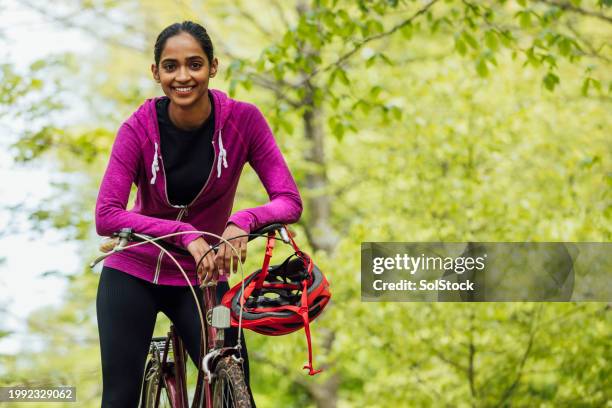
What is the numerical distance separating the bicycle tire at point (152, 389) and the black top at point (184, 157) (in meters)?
0.90

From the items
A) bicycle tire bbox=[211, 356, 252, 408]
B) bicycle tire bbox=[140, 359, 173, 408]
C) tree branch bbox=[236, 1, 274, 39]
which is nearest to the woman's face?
bicycle tire bbox=[211, 356, 252, 408]

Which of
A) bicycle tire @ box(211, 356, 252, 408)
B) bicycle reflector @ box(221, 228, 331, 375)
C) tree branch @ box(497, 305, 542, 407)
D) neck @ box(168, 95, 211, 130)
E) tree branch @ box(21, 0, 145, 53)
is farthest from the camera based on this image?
tree branch @ box(21, 0, 145, 53)

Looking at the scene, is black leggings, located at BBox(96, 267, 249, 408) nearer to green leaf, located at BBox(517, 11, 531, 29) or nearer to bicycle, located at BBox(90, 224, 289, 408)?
bicycle, located at BBox(90, 224, 289, 408)

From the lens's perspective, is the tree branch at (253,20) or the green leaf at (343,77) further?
the tree branch at (253,20)

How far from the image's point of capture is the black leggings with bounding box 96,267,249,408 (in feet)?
10.2

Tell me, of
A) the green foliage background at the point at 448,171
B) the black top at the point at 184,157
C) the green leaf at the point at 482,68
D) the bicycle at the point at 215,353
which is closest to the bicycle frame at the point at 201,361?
the bicycle at the point at 215,353

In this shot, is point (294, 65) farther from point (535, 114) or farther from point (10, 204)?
point (535, 114)

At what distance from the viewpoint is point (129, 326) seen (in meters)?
3.14

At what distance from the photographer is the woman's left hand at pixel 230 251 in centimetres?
277

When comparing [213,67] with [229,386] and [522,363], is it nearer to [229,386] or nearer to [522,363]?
[229,386]

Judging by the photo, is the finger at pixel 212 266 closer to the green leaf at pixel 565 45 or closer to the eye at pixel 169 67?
the eye at pixel 169 67

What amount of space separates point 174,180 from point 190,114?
0.25 m

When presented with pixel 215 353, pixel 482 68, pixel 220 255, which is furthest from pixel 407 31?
pixel 215 353

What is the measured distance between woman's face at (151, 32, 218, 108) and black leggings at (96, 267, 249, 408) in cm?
70
